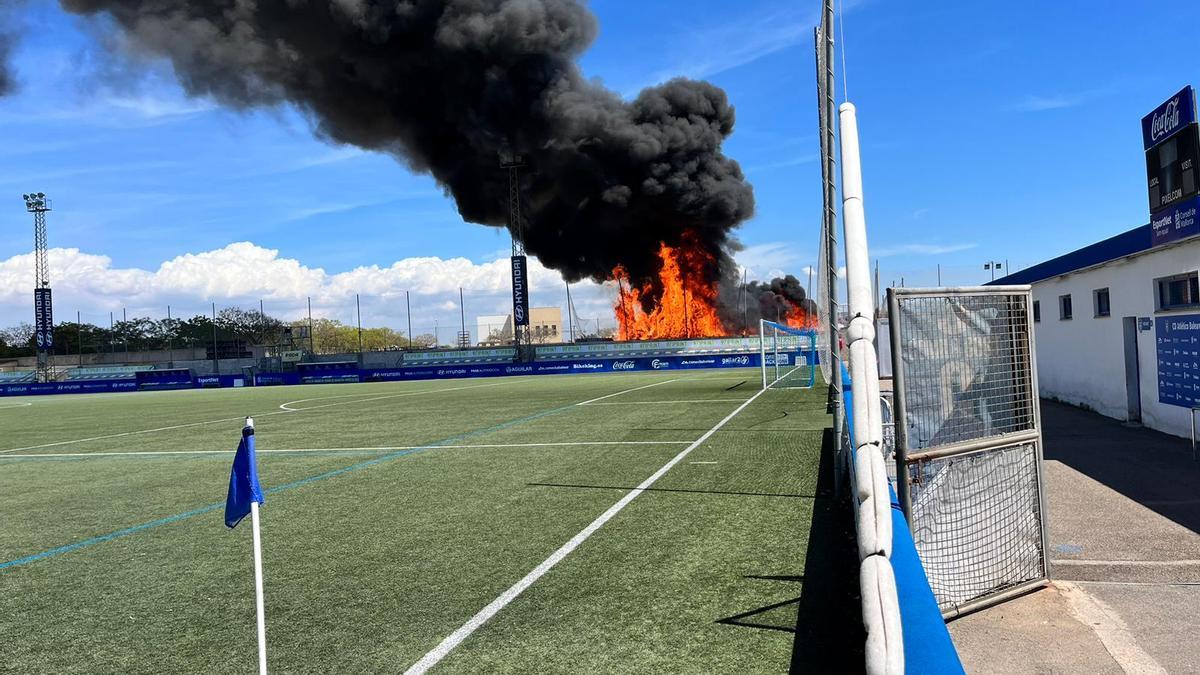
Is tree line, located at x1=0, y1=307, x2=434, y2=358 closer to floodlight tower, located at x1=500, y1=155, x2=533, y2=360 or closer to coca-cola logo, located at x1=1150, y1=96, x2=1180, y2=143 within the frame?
floodlight tower, located at x1=500, y1=155, x2=533, y2=360

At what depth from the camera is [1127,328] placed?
43.7 feet

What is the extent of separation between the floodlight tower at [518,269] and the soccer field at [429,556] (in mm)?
36558

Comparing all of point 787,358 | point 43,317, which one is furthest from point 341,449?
point 43,317

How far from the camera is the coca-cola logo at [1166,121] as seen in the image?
1088cm

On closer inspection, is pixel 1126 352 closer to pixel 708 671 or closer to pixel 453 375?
pixel 708 671

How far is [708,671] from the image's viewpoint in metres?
3.43

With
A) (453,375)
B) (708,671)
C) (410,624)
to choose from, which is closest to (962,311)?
(708,671)

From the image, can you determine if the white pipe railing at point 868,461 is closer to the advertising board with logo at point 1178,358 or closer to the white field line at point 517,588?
the white field line at point 517,588

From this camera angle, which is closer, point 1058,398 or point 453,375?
point 1058,398

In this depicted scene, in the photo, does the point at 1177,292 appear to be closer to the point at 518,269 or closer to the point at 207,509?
the point at 207,509

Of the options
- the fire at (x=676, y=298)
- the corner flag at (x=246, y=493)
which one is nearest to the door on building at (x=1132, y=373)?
the corner flag at (x=246, y=493)

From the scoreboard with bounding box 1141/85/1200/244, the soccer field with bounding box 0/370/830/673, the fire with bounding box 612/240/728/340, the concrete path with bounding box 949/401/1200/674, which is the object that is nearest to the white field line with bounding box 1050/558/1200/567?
the concrete path with bounding box 949/401/1200/674

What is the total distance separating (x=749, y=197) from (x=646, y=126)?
10185 millimetres

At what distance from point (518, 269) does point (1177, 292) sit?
1561 inches
